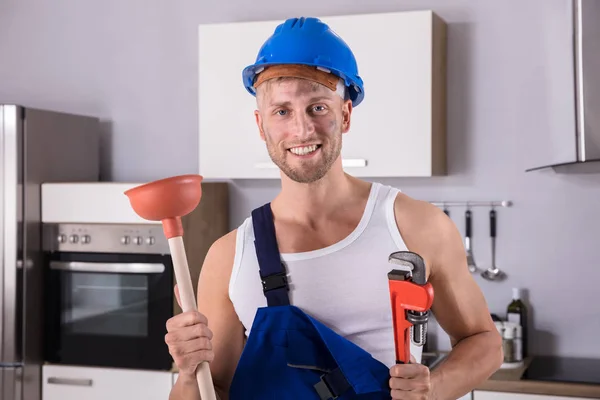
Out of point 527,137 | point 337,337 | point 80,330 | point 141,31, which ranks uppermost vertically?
point 141,31

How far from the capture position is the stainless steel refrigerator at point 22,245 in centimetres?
305

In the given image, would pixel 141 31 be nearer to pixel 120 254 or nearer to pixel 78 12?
pixel 78 12

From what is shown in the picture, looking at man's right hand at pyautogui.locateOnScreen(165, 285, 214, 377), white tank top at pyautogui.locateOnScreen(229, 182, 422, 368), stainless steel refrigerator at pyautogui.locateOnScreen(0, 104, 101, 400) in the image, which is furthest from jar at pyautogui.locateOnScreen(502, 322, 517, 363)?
man's right hand at pyautogui.locateOnScreen(165, 285, 214, 377)

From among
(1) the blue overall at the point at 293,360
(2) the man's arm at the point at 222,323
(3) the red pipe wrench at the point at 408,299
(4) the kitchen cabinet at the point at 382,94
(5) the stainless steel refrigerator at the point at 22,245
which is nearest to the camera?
(3) the red pipe wrench at the point at 408,299

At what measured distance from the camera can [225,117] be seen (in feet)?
10.1

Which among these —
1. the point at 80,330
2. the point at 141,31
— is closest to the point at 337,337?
the point at 80,330

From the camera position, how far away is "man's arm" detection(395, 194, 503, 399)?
1488 millimetres

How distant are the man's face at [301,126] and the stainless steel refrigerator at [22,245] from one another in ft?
6.09

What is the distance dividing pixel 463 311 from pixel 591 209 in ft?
5.71

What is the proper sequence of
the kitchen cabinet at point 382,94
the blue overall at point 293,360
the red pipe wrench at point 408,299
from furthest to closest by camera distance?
the kitchen cabinet at point 382,94, the blue overall at point 293,360, the red pipe wrench at point 408,299

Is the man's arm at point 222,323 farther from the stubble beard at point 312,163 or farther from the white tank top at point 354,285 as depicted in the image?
the stubble beard at point 312,163

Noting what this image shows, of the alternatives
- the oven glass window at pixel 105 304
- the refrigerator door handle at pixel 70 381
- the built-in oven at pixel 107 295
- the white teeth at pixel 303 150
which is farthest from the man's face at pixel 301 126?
the refrigerator door handle at pixel 70 381

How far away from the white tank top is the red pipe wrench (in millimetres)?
155

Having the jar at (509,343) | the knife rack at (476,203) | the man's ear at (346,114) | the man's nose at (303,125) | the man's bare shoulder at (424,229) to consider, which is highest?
the man's ear at (346,114)
